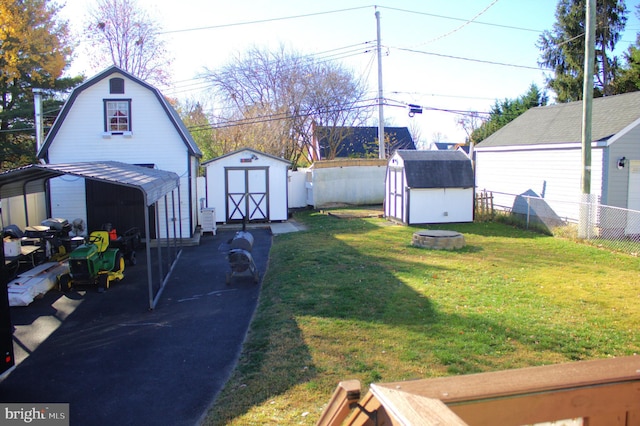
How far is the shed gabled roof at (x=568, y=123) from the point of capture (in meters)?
15.5

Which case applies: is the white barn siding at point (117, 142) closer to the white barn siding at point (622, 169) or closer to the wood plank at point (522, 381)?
the white barn siding at point (622, 169)

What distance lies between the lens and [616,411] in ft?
6.29

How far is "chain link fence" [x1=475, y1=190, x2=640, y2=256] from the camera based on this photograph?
14.3m

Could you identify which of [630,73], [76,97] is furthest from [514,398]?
[630,73]

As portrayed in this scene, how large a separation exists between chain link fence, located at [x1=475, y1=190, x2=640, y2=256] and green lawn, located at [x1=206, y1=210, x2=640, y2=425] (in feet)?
4.11

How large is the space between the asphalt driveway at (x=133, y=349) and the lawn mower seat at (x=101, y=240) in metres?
0.94

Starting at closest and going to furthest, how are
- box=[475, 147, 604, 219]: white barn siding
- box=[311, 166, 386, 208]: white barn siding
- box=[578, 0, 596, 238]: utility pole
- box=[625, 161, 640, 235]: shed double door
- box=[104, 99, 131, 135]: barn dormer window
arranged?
box=[578, 0, 596, 238]: utility pole → box=[625, 161, 640, 235]: shed double door → box=[104, 99, 131, 135]: barn dormer window → box=[475, 147, 604, 219]: white barn siding → box=[311, 166, 386, 208]: white barn siding

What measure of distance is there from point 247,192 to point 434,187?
7.50m

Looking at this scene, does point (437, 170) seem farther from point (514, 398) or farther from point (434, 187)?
point (514, 398)

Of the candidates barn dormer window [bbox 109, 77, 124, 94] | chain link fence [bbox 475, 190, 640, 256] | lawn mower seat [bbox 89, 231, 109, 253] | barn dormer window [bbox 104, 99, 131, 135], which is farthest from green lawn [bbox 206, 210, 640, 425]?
barn dormer window [bbox 109, 77, 124, 94]

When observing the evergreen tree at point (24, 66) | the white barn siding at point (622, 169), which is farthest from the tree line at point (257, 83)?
the white barn siding at point (622, 169)

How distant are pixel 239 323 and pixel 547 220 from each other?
522 inches

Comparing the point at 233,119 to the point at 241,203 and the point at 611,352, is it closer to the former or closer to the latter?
the point at 241,203

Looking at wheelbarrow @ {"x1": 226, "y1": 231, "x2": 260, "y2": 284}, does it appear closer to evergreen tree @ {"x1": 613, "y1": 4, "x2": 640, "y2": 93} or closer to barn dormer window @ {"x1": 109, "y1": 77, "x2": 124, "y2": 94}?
barn dormer window @ {"x1": 109, "y1": 77, "x2": 124, "y2": 94}
